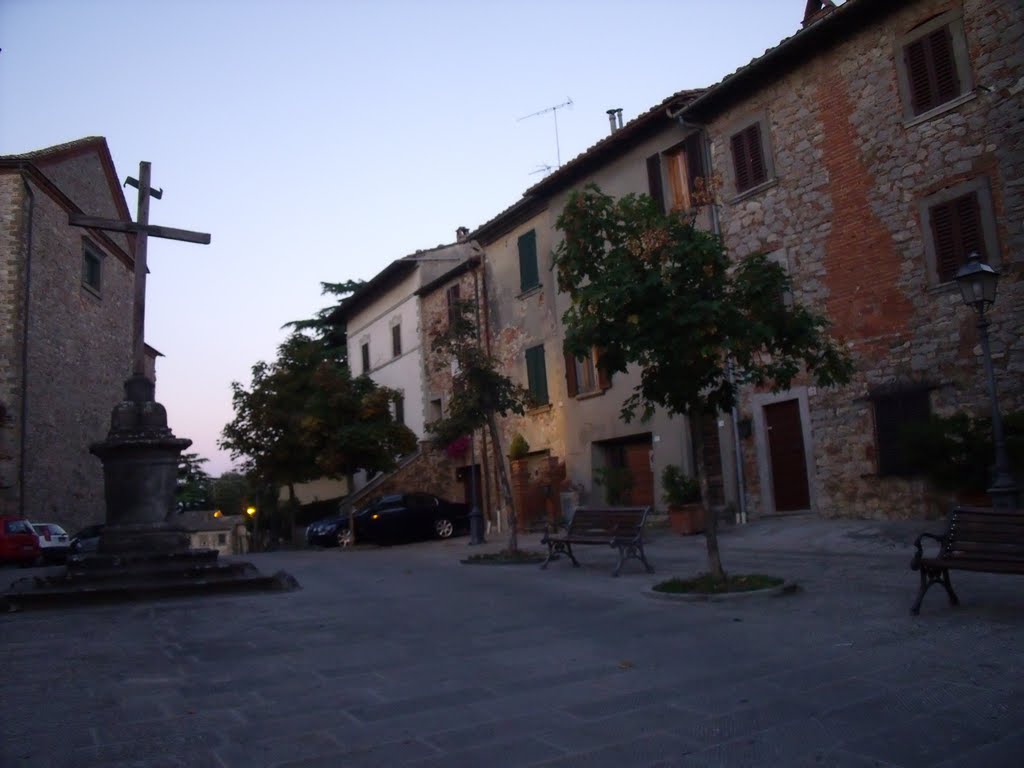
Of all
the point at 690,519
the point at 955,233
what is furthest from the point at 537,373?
the point at 955,233

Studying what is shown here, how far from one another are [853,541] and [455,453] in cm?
1489

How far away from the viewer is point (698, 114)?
1781 centimetres

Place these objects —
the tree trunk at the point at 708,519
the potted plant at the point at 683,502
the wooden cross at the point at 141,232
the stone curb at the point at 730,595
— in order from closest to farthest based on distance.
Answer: the stone curb at the point at 730,595
the tree trunk at the point at 708,519
the wooden cross at the point at 141,232
the potted plant at the point at 683,502

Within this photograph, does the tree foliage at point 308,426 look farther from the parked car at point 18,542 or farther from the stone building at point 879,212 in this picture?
the stone building at point 879,212

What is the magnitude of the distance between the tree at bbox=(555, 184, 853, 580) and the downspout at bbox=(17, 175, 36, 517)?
20064 millimetres

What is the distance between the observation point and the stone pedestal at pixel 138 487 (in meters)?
11.5

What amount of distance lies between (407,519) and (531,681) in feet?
60.8

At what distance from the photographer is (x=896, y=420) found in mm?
14211

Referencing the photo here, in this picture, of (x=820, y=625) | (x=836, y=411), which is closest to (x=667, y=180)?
(x=836, y=411)

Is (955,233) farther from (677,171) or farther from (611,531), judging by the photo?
(611,531)

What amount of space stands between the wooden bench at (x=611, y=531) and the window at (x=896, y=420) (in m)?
5.16

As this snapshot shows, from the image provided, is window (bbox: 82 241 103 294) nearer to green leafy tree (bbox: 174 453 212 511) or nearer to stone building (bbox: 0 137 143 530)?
stone building (bbox: 0 137 143 530)

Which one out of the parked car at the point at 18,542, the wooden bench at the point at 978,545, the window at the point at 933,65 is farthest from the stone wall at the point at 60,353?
the wooden bench at the point at 978,545

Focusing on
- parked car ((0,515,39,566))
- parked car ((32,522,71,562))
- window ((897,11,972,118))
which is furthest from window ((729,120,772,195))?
parked car ((32,522,71,562))
